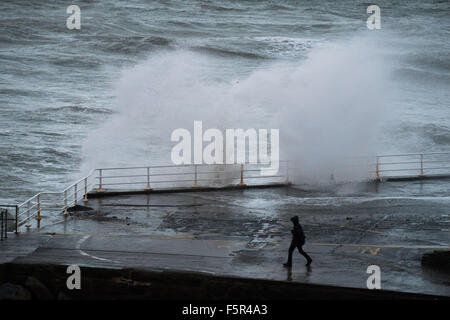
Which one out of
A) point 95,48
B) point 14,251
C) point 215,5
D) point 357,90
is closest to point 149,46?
point 95,48

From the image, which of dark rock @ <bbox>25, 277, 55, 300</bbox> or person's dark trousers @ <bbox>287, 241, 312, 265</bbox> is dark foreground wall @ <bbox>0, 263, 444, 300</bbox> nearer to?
dark rock @ <bbox>25, 277, 55, 300</bbox>

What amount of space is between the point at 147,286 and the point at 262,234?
3.82 metres

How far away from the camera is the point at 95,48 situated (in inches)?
2566

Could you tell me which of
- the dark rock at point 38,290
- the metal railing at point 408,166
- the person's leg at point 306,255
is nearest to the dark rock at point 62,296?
the dark rock at point 38,290

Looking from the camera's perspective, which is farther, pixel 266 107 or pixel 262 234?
pixel 266 107

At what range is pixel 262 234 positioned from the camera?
15.5 metres

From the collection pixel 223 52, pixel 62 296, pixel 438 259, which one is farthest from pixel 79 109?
pixel 438 259

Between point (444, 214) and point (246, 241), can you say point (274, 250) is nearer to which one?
point (246, 241)

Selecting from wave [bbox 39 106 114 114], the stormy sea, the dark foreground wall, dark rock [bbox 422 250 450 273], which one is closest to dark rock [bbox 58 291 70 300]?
the dark foreground wall

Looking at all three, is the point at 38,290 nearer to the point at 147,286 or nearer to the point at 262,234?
the point at 147,286

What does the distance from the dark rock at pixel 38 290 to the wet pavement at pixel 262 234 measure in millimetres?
501

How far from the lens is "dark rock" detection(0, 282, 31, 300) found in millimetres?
12578

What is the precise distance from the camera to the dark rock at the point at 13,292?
41.3ft
